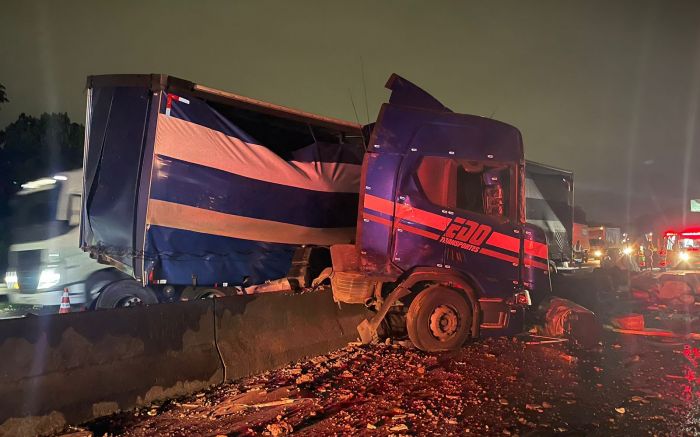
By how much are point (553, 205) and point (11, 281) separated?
13.2 m

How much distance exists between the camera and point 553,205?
547 inches

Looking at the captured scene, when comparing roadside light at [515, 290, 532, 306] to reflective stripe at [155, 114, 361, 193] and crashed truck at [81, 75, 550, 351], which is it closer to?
crashed truck at [81, 75, 550, 351]

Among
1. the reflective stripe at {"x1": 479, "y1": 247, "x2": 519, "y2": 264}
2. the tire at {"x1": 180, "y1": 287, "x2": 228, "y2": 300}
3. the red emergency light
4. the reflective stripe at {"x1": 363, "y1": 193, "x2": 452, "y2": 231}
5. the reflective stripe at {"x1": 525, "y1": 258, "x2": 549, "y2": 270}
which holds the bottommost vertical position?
the tire at {"x1": 180, "y1": 287, "x2": 228, "y2": 300}

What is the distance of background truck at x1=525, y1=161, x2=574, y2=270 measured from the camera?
13.3 metres

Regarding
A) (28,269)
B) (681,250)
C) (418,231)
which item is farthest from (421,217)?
(681,250)

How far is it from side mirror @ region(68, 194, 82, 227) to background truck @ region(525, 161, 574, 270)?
10695 millimetres

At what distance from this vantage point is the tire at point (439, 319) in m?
6.39

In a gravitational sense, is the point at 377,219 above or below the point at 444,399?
above

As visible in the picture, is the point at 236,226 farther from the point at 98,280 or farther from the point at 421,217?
the point at 421,217

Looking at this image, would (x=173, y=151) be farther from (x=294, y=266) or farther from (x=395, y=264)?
(x=395, y=264)

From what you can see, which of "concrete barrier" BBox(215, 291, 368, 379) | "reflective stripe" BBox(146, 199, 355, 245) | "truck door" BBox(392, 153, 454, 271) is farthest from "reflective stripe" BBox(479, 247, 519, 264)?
"reflective stripe" BBox(146, 199, 355, 245)

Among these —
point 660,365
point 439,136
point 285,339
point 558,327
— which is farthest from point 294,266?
point 660,365

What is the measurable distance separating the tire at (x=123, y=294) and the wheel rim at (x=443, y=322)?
14.4ft

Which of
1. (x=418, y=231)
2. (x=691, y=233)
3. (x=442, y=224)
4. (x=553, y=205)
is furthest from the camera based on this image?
(x=691, y=233)
